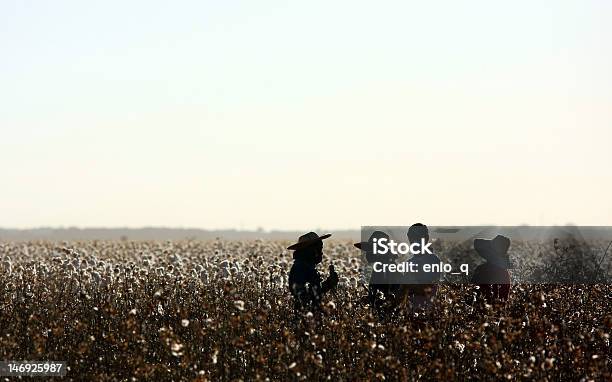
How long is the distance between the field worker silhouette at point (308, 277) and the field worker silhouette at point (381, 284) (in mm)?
577

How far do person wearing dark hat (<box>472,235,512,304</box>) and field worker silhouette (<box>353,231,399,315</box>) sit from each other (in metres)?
1.14

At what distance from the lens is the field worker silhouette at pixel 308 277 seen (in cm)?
1075

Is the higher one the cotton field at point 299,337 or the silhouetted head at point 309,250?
the silhouetted head at point 309,250

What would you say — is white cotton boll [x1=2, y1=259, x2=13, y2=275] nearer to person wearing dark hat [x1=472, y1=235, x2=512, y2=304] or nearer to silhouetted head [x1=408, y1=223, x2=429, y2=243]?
silhouetted head [x1=408, y1=223, x2=429, y2=243]

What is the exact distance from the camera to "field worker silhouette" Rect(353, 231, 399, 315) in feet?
35.9

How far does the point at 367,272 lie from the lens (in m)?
15.7

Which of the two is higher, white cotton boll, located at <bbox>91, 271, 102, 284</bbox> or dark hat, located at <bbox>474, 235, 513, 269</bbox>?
dark hat, located at <bbox>474, 235, 513, 269</bbox>

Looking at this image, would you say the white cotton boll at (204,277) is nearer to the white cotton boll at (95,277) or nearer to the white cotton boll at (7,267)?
the white cotton boll at (95,277)

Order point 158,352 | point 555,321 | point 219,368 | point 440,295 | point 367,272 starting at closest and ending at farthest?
point 219,368
point 158,352
point 555,321
point 440,295
point 367,272

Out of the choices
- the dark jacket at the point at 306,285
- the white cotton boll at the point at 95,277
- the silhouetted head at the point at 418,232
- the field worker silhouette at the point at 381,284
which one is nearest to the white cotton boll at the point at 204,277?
the white cotton boll at the point at 95,277

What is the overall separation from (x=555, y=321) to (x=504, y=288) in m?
0.72

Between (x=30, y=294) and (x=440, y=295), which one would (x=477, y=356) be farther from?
(x=30, y=294)

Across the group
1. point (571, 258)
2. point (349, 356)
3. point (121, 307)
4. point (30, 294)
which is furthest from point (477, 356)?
point (571, 258)

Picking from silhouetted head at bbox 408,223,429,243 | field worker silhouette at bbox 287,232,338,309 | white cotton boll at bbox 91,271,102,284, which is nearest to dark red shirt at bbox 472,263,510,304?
silhouetted head at bbox 408,223,429,243
